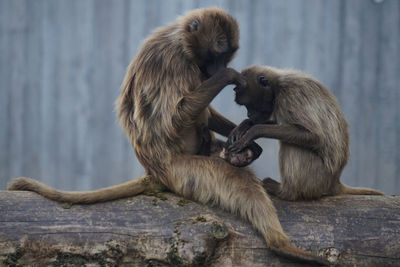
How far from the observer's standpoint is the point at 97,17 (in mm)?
6629

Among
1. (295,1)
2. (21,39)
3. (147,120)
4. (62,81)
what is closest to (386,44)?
(295,1)

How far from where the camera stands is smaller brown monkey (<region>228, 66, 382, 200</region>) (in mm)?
4488

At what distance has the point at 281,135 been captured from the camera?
445cm

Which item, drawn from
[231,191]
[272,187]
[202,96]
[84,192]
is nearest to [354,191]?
[272,187]

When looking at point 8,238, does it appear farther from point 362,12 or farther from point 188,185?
point 362,12

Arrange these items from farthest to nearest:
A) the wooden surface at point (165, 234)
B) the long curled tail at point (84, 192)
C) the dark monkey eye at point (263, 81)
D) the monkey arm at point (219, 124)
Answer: the monkey arm at point (219, 124)
the dark monkey eye at point (263, 81)
the long curled tail at point (84, 192)
the wooden surface at point (165, 234)

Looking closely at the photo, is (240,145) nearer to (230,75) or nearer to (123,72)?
(230,75)

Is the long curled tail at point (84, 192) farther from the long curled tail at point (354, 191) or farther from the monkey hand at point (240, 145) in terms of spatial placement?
the long curled tail at point (354, 191)

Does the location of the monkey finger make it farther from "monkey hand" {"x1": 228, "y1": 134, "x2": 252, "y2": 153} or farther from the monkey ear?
the monkey ear

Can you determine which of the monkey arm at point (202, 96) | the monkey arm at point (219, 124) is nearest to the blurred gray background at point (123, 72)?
the monkey arm at point (219, 124)

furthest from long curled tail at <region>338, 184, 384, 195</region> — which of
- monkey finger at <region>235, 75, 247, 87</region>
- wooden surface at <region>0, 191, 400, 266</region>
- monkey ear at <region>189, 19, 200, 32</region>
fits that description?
monkey ear at <region>189, 19, 200, 32</region>

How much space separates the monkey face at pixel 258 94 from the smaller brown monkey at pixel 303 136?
0.07ft

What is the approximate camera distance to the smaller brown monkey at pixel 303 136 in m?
4.49

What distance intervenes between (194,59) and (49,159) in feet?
9.83
